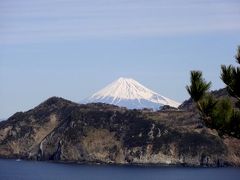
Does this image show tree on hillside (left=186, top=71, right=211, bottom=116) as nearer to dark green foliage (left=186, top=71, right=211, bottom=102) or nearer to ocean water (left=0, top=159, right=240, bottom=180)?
dark green foliage (left=186, top=71, right=211, bottom=102)

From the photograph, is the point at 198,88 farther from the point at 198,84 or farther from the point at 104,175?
the point at 104,175

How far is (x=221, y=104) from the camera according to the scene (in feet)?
66.0

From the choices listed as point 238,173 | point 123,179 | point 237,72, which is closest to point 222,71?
point 237,72

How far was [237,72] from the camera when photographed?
1973 centimetres

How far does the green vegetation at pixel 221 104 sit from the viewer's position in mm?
19734

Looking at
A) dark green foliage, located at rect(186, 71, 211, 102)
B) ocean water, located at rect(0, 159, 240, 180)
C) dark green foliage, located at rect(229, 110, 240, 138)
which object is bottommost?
dark green foliage, located at rect(229, 110, 240, 138)

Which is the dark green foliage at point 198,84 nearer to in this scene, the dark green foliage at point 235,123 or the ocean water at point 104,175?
the dark green foliage at point 235,123

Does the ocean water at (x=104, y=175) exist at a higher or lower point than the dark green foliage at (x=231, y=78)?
higher

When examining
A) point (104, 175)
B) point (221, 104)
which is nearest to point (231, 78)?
point (221, 104)

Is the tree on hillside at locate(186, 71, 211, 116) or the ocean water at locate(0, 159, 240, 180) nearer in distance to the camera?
the tree on hillside at locate(186, 71, 211, 116)

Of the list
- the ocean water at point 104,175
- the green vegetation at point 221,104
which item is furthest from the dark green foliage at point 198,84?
the ocean water at point 104,175

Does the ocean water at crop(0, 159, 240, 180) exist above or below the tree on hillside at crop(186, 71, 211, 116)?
above

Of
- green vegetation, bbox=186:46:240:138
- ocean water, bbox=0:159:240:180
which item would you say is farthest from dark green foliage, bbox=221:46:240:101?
ocean water, bbox=0:159:240:180

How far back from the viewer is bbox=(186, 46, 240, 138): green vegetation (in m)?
19.7
